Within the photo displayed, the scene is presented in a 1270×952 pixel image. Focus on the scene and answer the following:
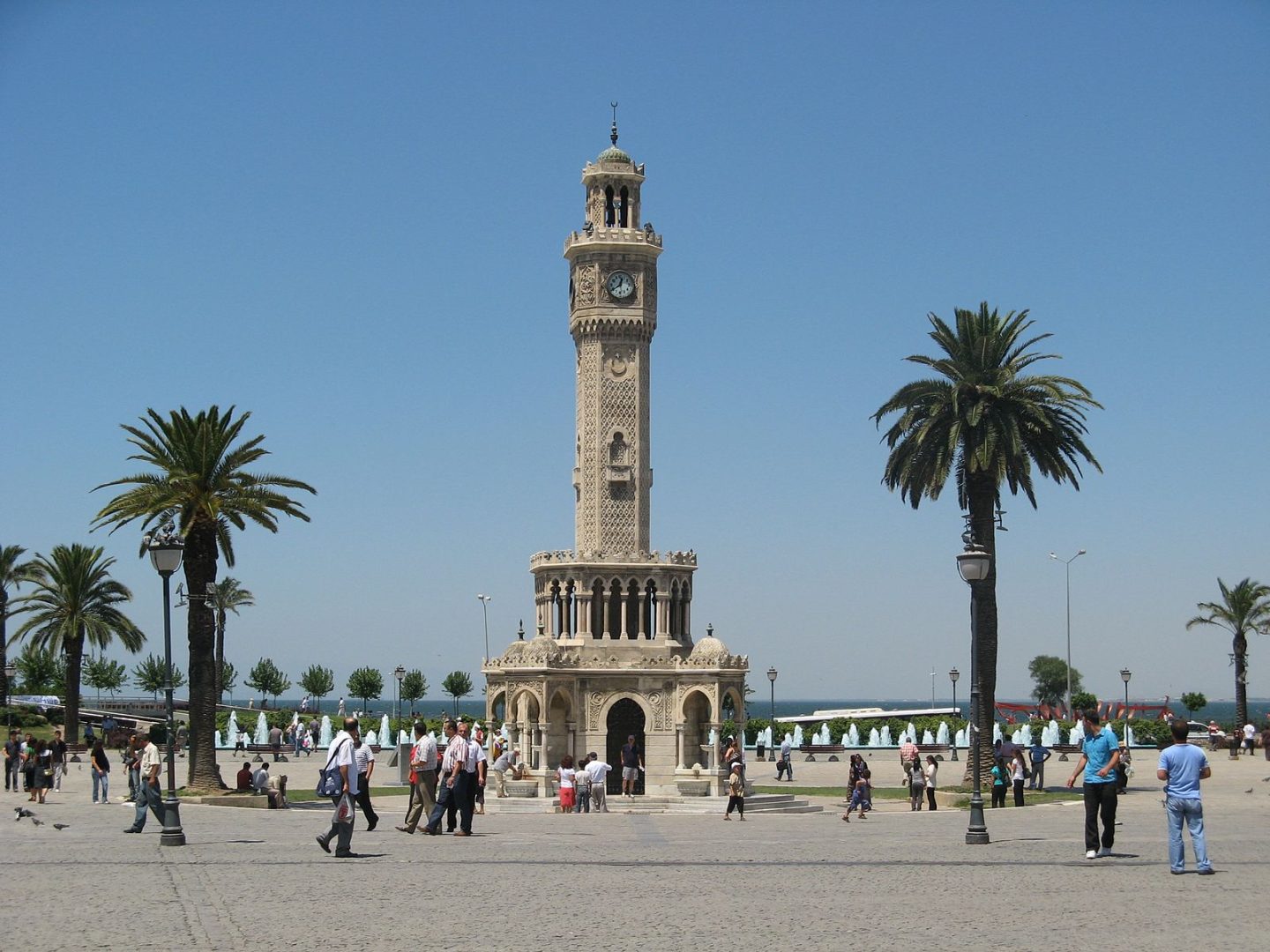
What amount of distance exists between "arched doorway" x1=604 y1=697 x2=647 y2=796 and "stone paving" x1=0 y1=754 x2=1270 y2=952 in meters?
22.2

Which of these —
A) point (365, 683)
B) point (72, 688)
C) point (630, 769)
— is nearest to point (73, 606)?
point (72, 688)

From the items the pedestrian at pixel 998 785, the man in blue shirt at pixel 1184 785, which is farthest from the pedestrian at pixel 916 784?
the man in blue shirt at pixel 1184 785

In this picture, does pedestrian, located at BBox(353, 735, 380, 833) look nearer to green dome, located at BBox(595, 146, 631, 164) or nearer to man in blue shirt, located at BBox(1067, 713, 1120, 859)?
man in blue shirt, located at BBox(1067, 713, 1120, 859)

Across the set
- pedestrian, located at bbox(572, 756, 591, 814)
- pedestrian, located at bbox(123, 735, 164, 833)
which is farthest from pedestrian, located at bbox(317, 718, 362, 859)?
pedestrian, located at bbox(572, 756, 591, 814)

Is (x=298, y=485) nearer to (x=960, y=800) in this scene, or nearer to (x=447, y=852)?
(x=960, y=800)

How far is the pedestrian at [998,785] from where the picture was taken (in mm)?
37469

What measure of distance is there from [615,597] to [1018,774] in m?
16.0

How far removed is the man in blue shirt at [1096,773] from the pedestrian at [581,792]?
20581 mm

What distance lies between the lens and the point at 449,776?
25.6 meters

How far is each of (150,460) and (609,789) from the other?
56.7 ft

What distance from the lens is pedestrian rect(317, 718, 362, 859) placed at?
71.2 feet

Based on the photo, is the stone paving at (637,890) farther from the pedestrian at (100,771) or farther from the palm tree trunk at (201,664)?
the palm tree trunk at (201,664)

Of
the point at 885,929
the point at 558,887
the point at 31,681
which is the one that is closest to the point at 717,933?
the point at 885,929

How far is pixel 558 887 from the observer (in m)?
18.8
